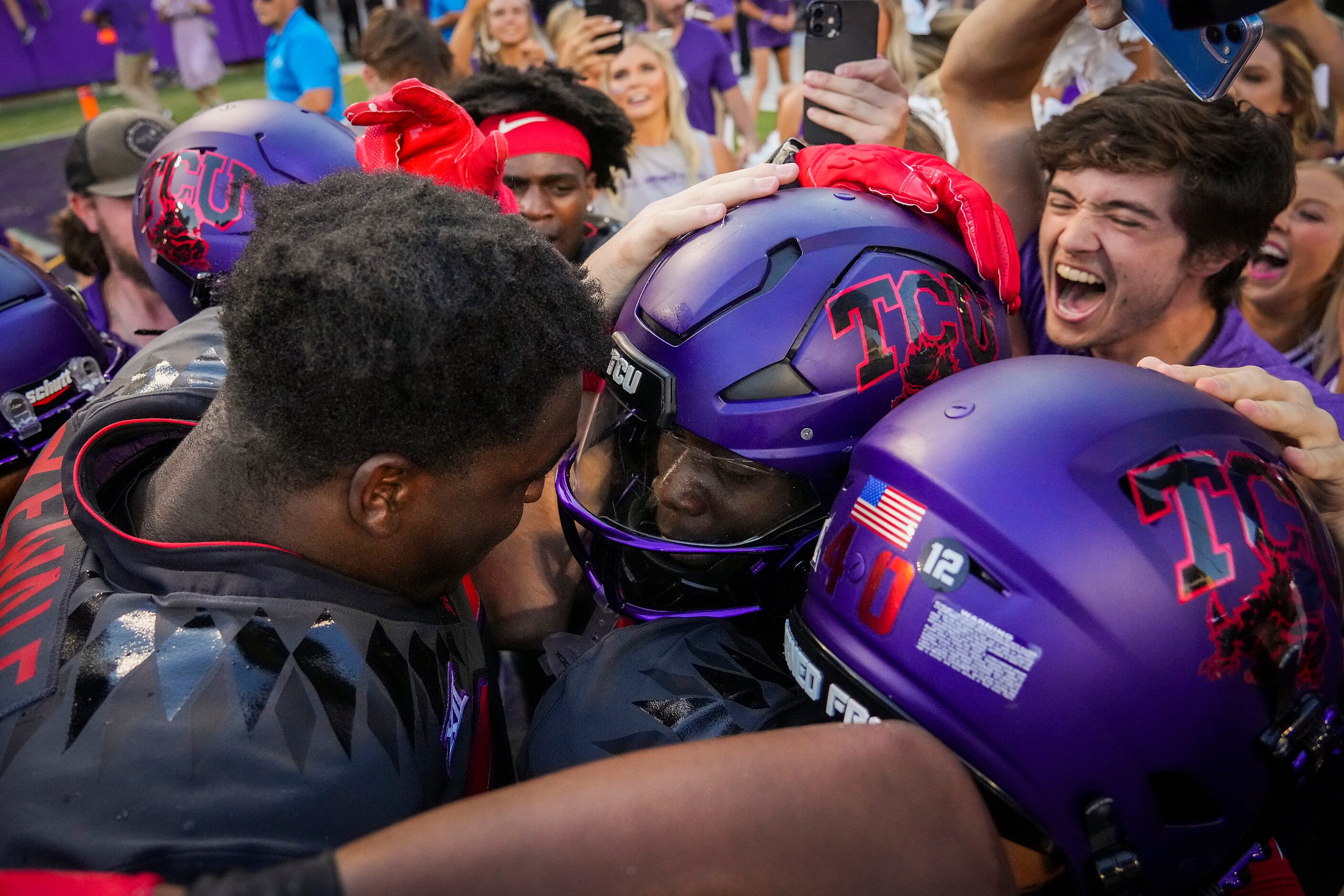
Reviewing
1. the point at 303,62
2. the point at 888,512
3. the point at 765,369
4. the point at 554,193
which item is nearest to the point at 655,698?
the point at 888,512

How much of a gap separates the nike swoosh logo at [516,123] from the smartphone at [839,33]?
1.50 metres

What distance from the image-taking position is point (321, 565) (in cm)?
163

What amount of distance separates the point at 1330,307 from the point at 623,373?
3.40 m

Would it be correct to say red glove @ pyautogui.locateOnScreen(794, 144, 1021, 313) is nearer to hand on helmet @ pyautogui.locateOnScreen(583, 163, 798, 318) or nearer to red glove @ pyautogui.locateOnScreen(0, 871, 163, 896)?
hand on helmet @ pyautogui.locateOnScreen(583, 163, 798, 318)

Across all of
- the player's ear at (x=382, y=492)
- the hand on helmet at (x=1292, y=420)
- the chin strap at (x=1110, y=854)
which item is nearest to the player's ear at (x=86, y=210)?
the player's ear at (x=382, y=492)

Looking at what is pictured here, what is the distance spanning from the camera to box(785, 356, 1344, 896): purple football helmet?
1.51 m

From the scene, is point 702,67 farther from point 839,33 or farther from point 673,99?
point 839,33

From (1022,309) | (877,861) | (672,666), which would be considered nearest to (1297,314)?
(1022,309)

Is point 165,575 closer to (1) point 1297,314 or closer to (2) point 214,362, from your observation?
(2) point 214,362

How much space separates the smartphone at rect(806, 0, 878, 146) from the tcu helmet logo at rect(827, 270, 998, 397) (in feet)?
3.07

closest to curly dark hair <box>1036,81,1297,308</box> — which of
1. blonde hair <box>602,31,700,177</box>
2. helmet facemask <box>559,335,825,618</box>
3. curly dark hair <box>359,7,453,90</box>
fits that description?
helmet facemask <box>559,335,825,618</box>

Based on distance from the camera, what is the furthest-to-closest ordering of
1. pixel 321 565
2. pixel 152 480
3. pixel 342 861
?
pixel 152 480 → pixel 321 565 → pixel 342 861

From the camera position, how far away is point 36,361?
2.59 metres

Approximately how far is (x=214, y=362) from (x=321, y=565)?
0.88 meters
